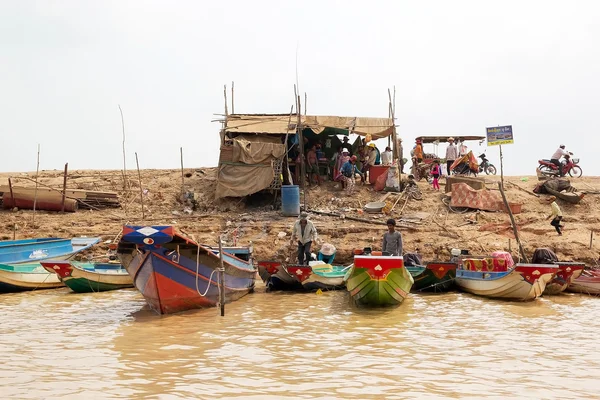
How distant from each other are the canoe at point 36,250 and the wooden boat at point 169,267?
5.11 m

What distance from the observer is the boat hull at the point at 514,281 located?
11.5 meters

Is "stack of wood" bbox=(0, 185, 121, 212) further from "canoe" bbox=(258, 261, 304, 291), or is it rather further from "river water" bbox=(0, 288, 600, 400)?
"canoe" bbox=(258, 261, 304, 291)

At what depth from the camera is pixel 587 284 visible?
42.6 ft

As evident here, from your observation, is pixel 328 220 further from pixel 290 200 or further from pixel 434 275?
pixel 434 275

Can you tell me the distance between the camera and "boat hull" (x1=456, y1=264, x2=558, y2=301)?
11.5 meters

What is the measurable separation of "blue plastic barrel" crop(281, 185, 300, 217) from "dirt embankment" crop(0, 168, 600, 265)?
1.25ft

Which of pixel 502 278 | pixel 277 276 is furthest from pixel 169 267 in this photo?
pixel 502 278

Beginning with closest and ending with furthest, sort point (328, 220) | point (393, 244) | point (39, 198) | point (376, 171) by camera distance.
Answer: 1. point (393, 244)
2. point (328, 220)
3. point (39, 198)
4. point (376, 171)

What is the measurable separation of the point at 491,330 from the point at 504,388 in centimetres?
314

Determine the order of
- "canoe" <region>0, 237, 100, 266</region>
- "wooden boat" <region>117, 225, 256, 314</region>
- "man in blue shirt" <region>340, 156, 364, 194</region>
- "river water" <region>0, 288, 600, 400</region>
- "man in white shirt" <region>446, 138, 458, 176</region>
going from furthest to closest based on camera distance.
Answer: "man in white shirt" <region>446, 138, 458, 176</region>
"man in blue shirt" <region>340, 156, 364, 194</region>
"canoe" <region>0, 237, 100, 266</region>
"wooden boat" <region>117, 225, 256, 314</region>
"river water" <region>0, 288, 600, 400</region>

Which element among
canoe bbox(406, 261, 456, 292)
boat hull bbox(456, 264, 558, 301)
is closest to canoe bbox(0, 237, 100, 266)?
canoe bbox(406, 261, 456, 292)

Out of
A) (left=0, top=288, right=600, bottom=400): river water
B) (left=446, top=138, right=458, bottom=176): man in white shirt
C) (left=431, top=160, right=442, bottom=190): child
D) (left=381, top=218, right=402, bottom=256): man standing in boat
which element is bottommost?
(left=0, top=288, right=600, bottom=400): river water

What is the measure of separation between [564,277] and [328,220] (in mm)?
7592

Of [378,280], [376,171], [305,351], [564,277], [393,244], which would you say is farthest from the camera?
[376,171]
